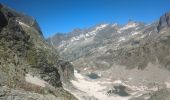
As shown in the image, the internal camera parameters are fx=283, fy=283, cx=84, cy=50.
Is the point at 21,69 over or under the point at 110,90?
over

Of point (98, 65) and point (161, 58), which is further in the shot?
point (98, 65)

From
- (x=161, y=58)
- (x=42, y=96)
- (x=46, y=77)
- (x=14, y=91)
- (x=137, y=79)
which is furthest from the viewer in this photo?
(x=161, y=58)

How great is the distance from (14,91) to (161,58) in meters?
144

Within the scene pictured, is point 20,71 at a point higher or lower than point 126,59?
lower

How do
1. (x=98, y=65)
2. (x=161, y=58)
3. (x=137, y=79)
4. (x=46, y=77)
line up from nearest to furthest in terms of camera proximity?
1. (x=46, y=77)
2. (x=137, y=79)
3. (x=161, y=58)
4. (x=98, y=65)

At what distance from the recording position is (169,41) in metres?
166

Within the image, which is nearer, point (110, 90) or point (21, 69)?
point (21, 69)

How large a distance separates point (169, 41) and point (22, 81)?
154 meters

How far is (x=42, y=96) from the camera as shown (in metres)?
20.9

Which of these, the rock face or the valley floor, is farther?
the valley floor

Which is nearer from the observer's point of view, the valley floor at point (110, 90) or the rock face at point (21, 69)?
the rock face at point (21, 69)

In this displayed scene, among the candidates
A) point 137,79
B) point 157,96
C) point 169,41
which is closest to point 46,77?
point 157,96

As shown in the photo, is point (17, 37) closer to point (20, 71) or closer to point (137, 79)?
point (20, 71)

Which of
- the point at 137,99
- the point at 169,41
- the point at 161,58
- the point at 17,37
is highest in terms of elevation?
the point at 169,41
